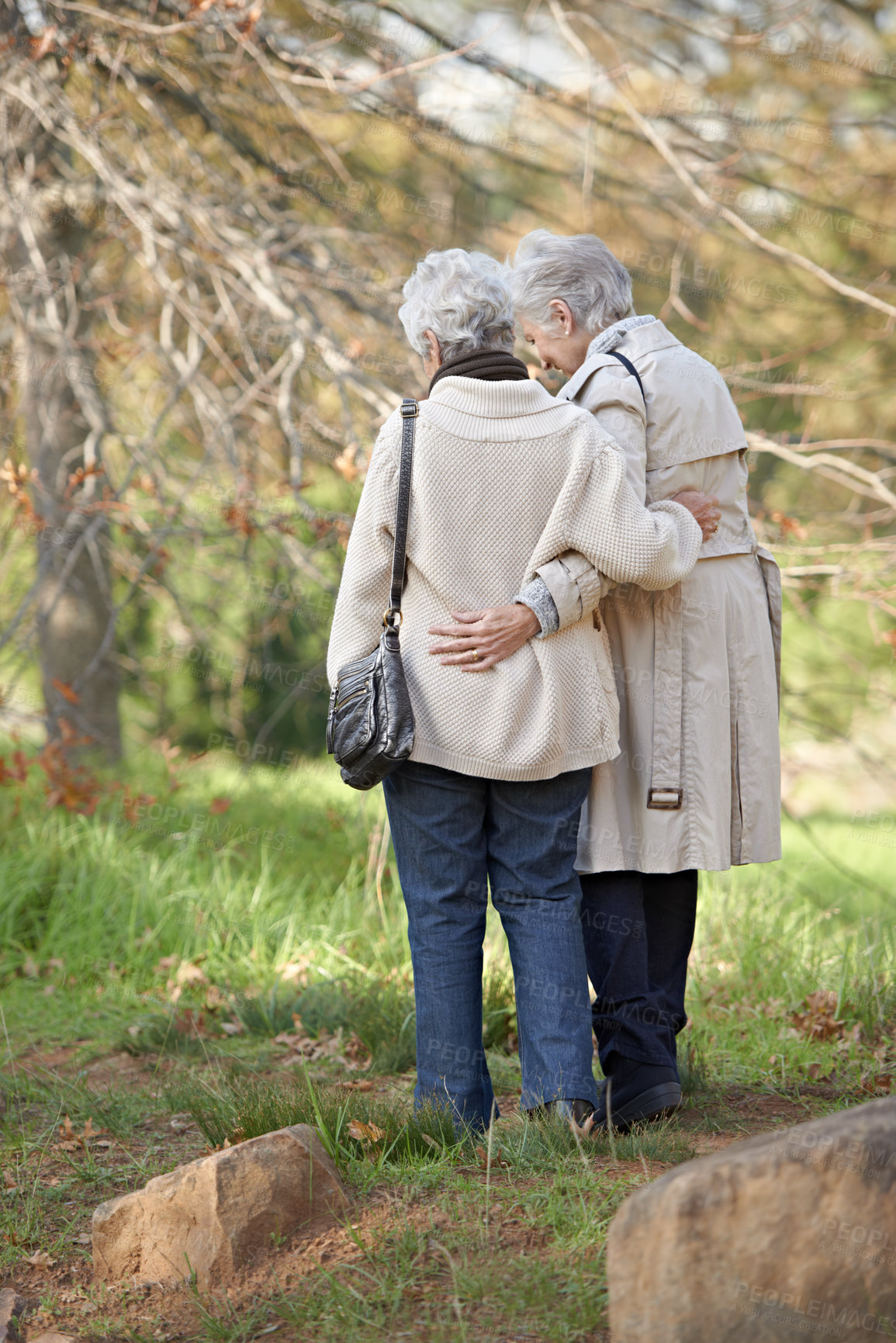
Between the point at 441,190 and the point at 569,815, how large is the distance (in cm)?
672

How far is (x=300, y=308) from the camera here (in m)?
4.29

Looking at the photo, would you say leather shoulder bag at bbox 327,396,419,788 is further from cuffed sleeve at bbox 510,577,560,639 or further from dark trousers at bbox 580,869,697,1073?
dark trousers at bbox 580,869,697,1073

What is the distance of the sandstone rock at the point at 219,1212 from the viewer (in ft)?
6.53

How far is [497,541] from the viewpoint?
7.82 feet

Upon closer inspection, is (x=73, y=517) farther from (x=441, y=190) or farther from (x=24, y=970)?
(x=441, y=190)

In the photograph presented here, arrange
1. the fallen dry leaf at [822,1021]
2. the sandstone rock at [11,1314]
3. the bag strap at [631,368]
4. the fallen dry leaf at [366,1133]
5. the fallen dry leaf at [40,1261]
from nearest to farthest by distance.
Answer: the sandstone rock at [11,1314] → the fallen dry leaf at [40,1261] → the fallen dry leaf at [366,1133] → the bag strap at [631,368] → the fallen dry leaf at [822,1021]

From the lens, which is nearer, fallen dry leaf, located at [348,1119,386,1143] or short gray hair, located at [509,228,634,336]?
fallen dry leaf, located at [348,1119,386,1143]

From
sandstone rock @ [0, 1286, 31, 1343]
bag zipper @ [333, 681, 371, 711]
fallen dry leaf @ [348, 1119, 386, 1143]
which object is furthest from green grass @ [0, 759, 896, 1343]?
bag zipper @ [333, 681, 371, 711]

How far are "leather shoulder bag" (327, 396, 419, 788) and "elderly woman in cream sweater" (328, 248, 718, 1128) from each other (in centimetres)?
3

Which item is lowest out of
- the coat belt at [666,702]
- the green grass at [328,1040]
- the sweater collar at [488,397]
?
the green grass at [328,1040]

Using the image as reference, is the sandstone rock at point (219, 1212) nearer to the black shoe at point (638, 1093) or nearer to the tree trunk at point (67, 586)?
the black shoe at point (638, 1093)

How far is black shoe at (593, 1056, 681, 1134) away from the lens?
254 centimetres

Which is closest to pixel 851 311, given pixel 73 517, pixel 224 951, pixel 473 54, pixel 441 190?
pixel 441 190

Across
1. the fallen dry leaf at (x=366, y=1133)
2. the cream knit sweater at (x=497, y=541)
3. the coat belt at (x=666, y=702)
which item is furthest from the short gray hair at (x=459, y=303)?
the fallen dry leaf at (x=366, y=1133)
